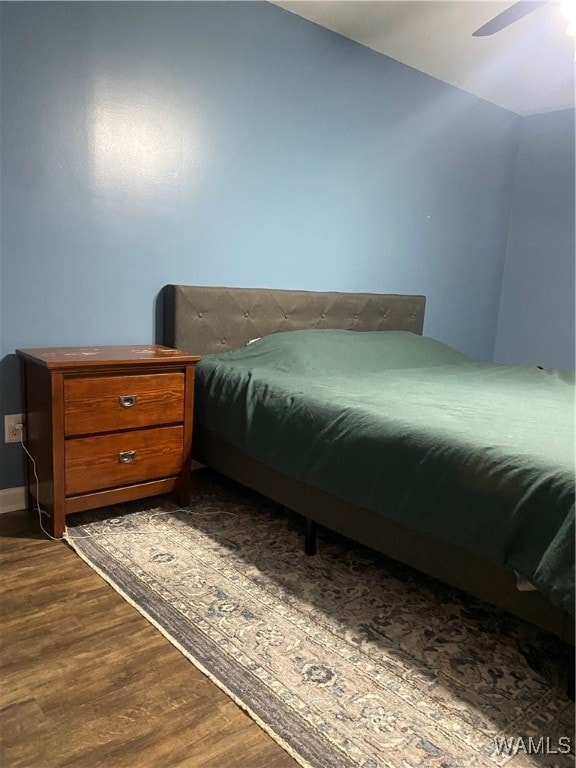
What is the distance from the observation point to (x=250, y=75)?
108 inches

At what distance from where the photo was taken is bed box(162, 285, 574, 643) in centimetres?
143

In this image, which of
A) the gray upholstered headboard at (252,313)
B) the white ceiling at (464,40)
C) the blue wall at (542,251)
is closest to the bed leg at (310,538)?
the gray upholstered headboard at (252,313)

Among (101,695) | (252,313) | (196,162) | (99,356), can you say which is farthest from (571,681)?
(196,162)

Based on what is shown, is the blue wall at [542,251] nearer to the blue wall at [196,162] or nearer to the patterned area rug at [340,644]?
the blue wall at [196,162]

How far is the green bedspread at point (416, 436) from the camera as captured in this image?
1.41 m

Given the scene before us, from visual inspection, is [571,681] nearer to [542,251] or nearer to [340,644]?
[340,644]

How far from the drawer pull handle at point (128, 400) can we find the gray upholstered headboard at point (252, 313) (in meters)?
0.52

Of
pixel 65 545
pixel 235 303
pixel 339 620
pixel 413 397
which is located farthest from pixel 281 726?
pixel 235 303

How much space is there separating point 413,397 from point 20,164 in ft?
5.61

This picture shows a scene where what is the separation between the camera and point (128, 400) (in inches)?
84.8

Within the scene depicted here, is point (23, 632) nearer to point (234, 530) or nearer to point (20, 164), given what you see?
point (234, 530)

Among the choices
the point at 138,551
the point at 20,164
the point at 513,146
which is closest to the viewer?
the point at 138,551

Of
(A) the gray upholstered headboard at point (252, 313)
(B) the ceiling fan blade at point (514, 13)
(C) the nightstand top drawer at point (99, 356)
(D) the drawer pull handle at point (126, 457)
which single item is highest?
(B) the ceiling fan blade at point (514, 13)

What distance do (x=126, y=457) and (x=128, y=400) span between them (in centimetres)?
22
